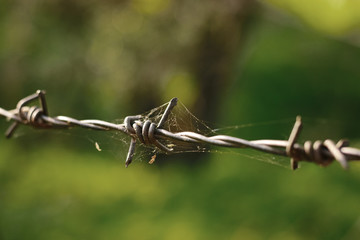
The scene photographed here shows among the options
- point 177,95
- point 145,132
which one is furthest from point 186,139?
point 177,95

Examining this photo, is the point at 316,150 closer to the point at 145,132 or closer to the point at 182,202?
the point at 145,132

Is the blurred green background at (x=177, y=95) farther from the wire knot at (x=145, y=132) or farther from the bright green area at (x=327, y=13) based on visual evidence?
the wire knot at (x=145, y=132)

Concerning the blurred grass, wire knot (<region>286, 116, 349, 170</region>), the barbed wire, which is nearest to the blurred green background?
the blurred grass

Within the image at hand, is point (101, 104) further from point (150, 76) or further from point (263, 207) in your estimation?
point (263, 207)

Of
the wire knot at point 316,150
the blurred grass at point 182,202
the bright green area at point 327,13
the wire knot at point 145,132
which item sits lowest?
the wire knot at point 316,150

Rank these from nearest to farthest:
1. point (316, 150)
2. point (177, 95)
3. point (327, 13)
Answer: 1. point (316, 150)
2. point (327, 13)
3. point (177, 95)

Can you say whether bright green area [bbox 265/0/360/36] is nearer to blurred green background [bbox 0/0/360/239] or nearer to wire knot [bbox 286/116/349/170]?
blurred green background [bbox 0/0/360/239]

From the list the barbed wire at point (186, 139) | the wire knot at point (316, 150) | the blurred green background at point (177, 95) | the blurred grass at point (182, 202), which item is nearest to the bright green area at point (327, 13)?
the blurred green background at point (177, 95)
